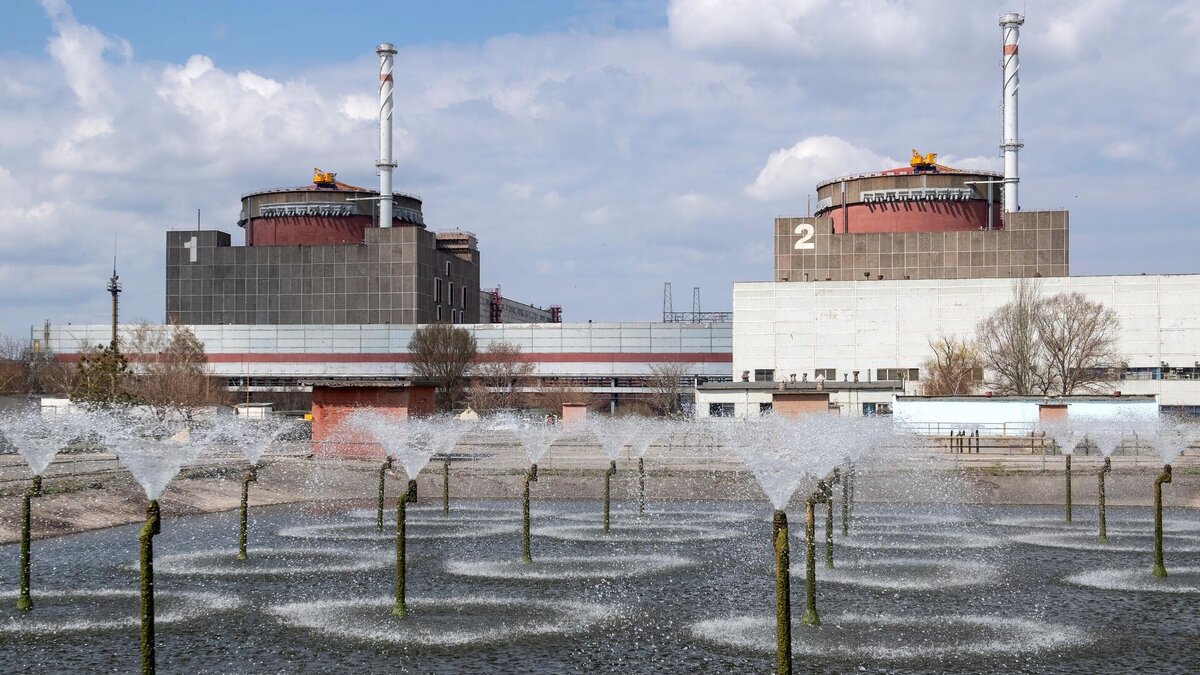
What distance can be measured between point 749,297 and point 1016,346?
853 inches

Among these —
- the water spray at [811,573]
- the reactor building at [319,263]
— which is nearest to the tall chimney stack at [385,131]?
the reactor building at [319,263]

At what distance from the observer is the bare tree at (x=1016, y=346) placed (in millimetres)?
96812

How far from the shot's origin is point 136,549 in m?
30.2

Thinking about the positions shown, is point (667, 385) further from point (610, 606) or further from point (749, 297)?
point (610, 606)

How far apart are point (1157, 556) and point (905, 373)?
8120cm

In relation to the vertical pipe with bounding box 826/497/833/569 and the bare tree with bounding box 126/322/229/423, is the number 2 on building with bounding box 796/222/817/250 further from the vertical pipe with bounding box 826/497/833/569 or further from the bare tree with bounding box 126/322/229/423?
the vertical pipe with bounding box 826/497/833/569

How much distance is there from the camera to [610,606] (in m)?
22.6

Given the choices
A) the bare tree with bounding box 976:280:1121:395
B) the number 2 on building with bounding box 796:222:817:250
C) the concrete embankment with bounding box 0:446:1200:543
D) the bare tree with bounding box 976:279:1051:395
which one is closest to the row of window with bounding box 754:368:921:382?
the bare tree with bounding box 976:279:1051:395

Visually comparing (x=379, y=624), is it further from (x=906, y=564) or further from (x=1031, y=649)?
(x=906, y=564)

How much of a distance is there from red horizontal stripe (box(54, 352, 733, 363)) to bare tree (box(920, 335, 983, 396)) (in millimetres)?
26893

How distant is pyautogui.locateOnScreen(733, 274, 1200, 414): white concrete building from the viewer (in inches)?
4028

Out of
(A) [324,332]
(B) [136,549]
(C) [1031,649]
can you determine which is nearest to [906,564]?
(C) [1031,649]

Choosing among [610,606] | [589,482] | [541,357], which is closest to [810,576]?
[610,606]

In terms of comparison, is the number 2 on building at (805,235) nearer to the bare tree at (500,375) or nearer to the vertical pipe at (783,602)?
the bare tree at (500,375)
